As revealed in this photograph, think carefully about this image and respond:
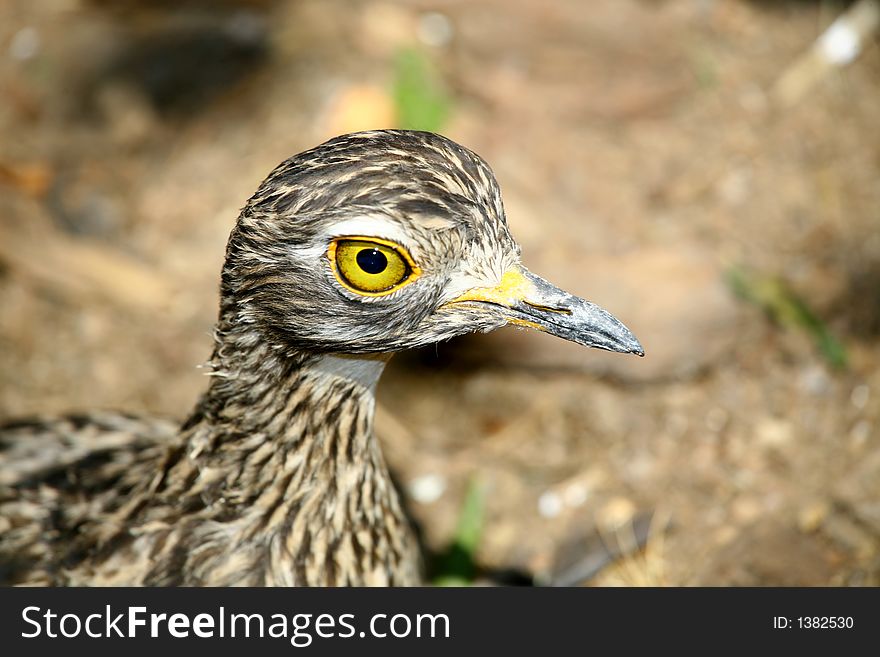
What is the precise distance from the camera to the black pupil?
3.31 meters

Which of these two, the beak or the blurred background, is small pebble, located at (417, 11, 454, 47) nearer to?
the blurred background

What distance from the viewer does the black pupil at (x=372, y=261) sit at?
3.31 meters

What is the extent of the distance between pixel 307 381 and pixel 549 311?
88cm

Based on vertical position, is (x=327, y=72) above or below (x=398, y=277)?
above

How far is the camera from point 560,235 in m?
6.68

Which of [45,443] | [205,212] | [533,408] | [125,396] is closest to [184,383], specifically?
[125,396]

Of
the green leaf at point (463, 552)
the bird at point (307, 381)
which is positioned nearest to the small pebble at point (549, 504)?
the green leaf at point (463, 552)

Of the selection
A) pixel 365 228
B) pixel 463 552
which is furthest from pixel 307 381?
pixel 463 552

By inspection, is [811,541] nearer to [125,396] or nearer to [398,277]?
[398,277]

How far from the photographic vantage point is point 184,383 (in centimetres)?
632

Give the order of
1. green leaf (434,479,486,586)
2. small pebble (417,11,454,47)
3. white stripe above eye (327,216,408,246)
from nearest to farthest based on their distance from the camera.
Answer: white stripe above eye (327,216,408,246) < green leaf (434,479,486,586) < small pebble (417,11,454,47)

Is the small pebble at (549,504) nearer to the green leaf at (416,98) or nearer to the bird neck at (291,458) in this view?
the bird neck at (291,458)

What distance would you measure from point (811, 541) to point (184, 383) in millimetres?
3652

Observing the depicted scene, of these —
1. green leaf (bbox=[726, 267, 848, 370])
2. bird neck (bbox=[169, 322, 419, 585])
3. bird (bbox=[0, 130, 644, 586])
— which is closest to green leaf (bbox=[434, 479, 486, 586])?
bird (bbox=[0, 130, 644, 586])
